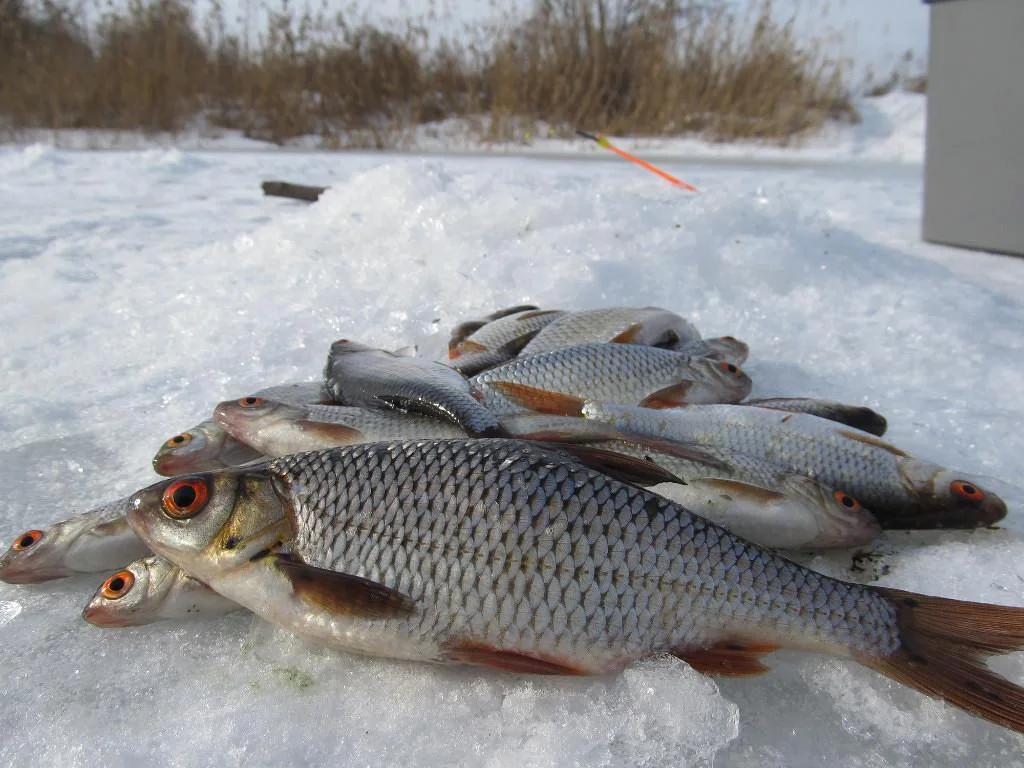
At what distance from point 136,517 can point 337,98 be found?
12496 mm

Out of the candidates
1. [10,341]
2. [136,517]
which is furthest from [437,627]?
[10,341]

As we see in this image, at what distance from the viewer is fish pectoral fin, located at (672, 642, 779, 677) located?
1258 millimetres

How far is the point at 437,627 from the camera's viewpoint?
1256mm

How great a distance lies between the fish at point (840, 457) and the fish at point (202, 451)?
92 cm

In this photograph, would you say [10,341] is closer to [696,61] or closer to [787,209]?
[787,209]

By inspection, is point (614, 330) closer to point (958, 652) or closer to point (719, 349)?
point (719, 349)

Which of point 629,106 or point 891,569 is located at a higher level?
point 629,106

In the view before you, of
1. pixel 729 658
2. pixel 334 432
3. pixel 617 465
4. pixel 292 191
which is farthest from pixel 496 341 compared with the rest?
pixel 292 191

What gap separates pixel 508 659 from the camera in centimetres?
124

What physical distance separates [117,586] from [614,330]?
166 cm

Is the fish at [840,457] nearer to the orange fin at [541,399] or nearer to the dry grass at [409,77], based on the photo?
the orange fin at [541,399]

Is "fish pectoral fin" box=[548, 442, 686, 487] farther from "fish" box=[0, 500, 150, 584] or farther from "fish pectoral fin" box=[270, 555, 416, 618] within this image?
"fish" box=[0, 500, 150, 584]

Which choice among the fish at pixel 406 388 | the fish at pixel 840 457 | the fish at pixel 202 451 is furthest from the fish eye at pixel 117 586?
the fish at pixel 840 457

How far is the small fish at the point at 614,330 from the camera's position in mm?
2529
